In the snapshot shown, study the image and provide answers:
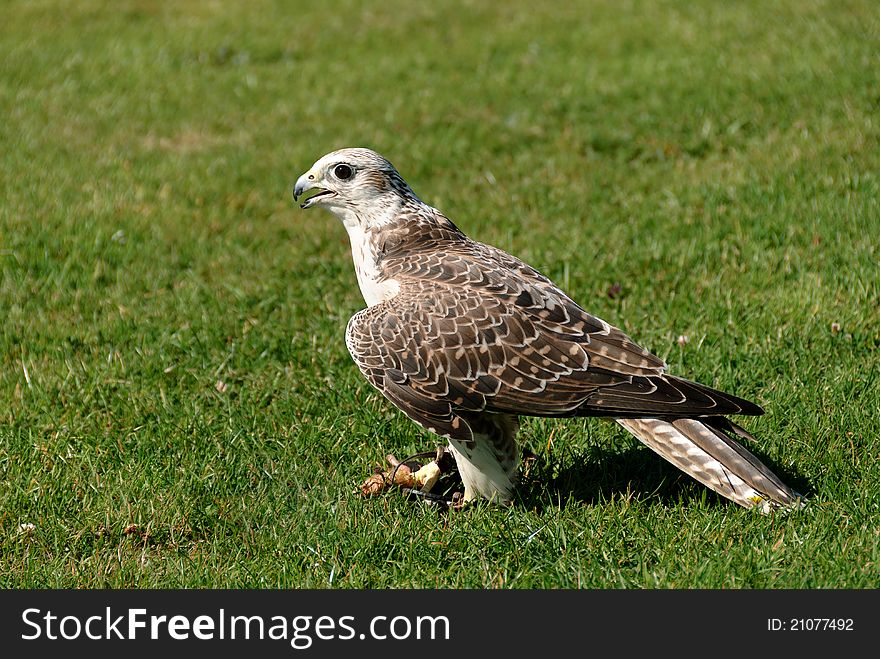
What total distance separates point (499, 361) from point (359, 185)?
152 cm

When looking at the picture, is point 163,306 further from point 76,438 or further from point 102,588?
point 102,588

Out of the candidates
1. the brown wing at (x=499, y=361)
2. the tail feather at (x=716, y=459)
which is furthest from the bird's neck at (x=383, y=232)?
the tail feather at (x=716, y=459)

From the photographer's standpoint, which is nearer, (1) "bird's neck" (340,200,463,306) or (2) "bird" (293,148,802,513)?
(2) "bird" (293,148,802,513)

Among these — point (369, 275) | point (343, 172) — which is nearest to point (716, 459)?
point (369, 275)

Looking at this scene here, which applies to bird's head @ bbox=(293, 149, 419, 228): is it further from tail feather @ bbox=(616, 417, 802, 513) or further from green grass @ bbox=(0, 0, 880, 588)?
tail feather @ bbox=(616, 417, 802, 513)

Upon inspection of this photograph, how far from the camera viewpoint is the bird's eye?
6.15 metres

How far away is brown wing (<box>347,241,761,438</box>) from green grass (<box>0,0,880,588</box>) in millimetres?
589

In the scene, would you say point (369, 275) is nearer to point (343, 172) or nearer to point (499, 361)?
point (343, 172)

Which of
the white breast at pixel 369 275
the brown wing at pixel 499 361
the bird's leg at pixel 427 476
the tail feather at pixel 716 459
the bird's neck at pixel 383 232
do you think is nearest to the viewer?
the tail feather at pixel 716 459

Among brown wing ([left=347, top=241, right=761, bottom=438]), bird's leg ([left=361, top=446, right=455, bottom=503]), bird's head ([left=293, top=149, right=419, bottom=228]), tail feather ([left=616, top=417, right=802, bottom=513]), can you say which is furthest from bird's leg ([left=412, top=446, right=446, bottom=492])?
bird's head ([left=293, top=149, right=419, bottom=228])

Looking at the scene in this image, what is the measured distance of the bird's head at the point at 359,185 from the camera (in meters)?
6.14

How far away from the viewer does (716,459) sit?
5.19m

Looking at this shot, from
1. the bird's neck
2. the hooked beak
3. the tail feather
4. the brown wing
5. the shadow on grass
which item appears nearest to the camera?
the tail feather

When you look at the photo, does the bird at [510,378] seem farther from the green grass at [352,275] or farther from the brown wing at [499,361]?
the green grass at [352,275]
